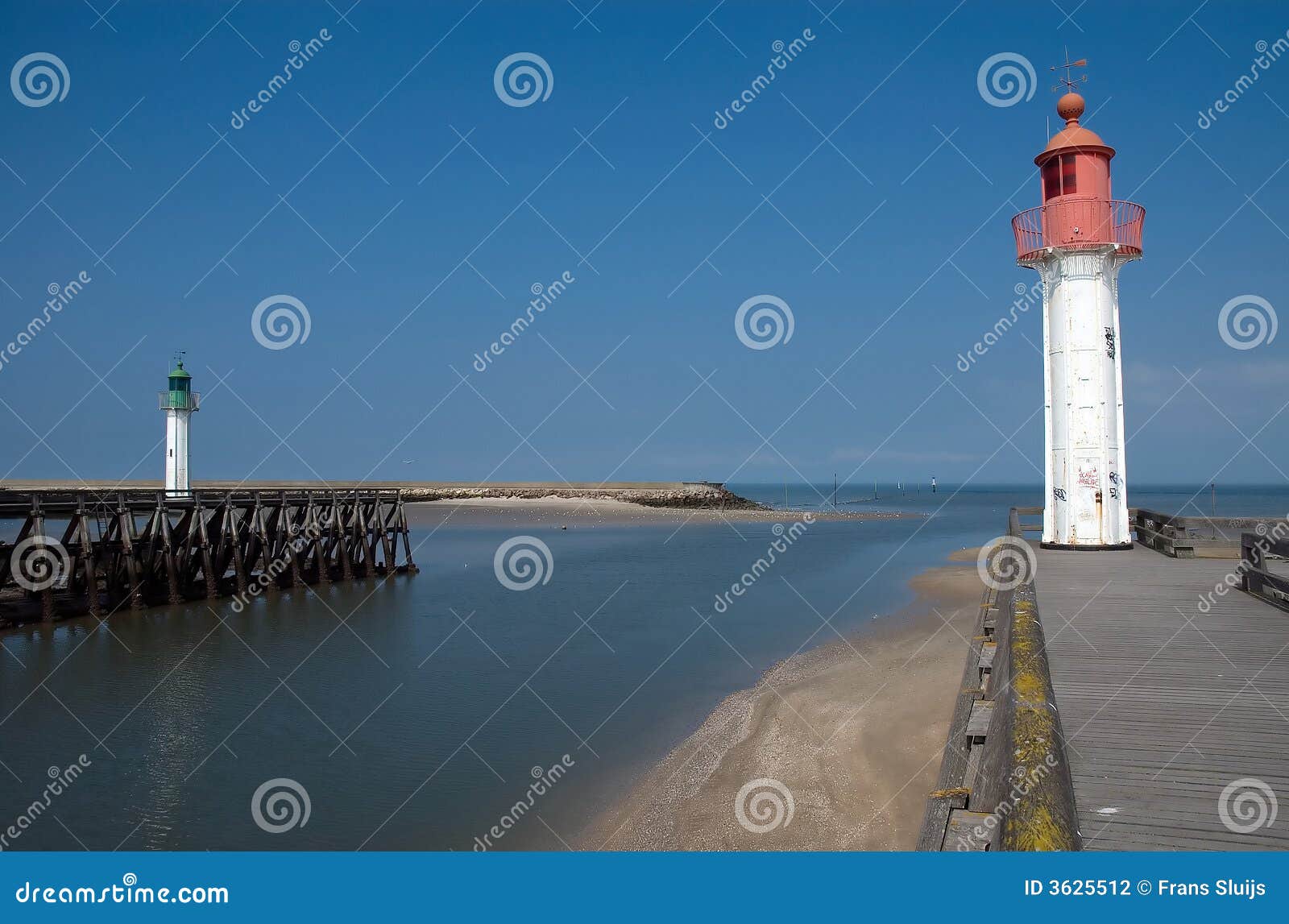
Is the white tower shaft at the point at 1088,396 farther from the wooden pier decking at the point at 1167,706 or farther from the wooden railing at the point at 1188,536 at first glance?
the wooden pier decking at the point at 1167,706

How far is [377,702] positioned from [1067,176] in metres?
14.3

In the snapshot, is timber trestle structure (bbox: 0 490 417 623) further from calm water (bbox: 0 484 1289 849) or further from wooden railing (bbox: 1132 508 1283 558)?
wooden railing (bbox: 1132 508 1283 558)

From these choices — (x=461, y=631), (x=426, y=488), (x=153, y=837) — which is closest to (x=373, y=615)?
(x=461, y=631)

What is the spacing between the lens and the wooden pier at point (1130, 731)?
379cm

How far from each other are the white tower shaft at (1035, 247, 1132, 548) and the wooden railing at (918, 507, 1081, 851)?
22.9 ft

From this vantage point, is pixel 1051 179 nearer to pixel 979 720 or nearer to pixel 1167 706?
pixel 979 720

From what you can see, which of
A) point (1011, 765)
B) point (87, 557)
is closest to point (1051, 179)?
point (1011, 765)

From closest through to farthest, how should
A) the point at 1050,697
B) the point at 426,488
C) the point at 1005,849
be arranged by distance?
the point at 1005,849 → the point at 1050,697 → the point at 426,488

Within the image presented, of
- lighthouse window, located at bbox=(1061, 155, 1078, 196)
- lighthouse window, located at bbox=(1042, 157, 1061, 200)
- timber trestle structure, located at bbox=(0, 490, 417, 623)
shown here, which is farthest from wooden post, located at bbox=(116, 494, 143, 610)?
lighthouse window, located at bbox=(1061, 155, 1078, 196)

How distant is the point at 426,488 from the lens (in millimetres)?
113188

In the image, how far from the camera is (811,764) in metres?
9.51

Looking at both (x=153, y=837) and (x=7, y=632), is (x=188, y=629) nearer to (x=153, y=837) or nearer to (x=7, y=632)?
(x=7, y=632)

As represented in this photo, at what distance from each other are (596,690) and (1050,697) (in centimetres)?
970

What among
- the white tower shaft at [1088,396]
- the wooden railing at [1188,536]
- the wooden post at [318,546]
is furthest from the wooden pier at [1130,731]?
the wooden post at [318,546]
